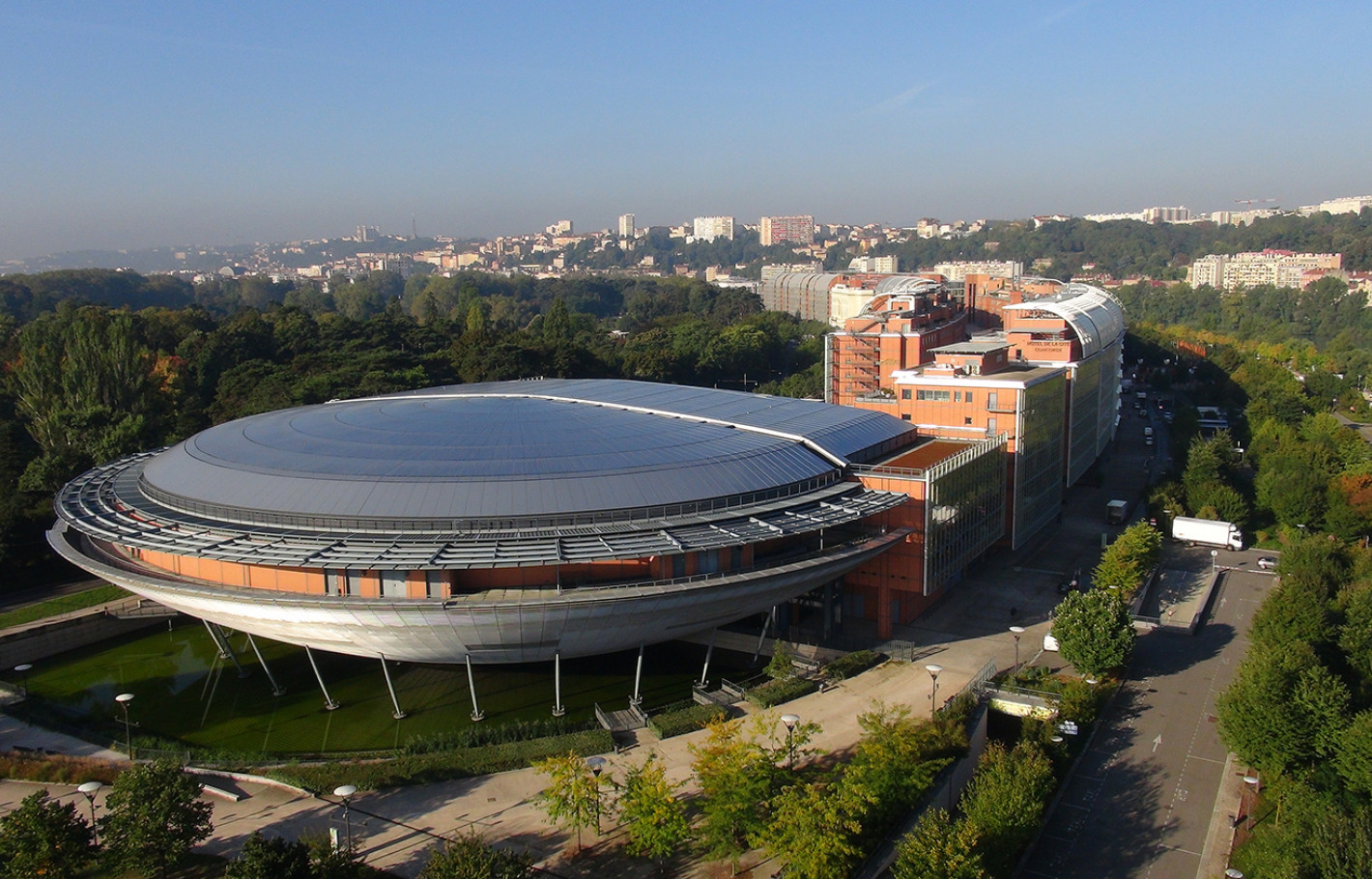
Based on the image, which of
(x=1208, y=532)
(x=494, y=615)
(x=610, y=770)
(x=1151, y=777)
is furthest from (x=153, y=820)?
(x=1208, y=532)

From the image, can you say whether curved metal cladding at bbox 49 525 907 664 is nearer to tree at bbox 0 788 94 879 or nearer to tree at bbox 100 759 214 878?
tree at bbox 100 759 214 878

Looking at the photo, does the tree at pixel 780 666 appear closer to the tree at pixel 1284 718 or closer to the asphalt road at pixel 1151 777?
the asphalt road at pixel 1151 777

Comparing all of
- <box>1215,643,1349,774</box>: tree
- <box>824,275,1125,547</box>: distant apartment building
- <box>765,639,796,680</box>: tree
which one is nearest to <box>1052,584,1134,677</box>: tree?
<box>1215,643,1349,774</box>: tree

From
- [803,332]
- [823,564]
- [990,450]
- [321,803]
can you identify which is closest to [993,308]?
[803,332]

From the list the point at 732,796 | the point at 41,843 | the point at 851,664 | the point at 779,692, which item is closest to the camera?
the point at 41,843

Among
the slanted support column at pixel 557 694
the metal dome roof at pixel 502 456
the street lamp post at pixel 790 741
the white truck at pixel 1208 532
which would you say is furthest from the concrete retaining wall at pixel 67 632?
the white truck at pixel 1208 532

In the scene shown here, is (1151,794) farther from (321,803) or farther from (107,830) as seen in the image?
(107,830)

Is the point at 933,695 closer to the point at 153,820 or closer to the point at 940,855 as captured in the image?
the point at 940,855
